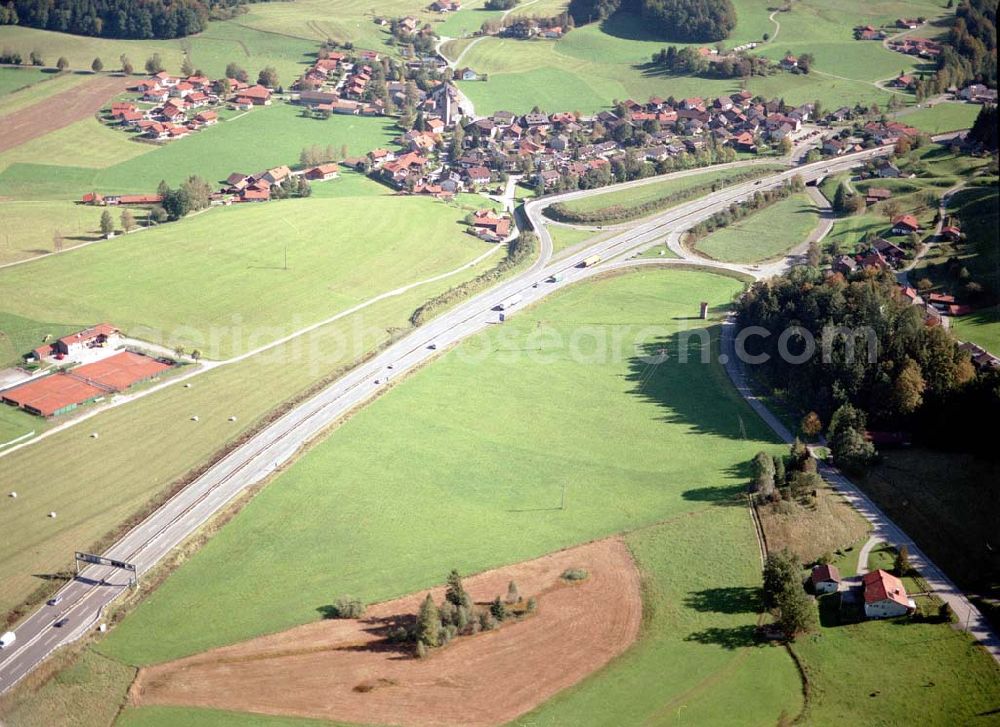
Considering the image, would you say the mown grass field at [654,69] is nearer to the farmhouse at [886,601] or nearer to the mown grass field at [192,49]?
the mown grass field at [192,49]

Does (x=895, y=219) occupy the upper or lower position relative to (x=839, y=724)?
upper

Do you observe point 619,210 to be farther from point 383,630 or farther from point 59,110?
point 59,110

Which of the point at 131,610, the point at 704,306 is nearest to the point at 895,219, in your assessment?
the point at 704,306

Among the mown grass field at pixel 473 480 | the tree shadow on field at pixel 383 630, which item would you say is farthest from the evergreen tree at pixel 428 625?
the mown grass field at pixel 473 480

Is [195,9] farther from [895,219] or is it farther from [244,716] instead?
[244,716]

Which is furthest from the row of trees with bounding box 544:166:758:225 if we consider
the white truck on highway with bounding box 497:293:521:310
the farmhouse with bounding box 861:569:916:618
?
the farmhouse with bounding box 861:569:916:618

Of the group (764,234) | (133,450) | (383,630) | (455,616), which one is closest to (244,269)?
(133,450)
